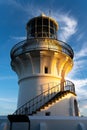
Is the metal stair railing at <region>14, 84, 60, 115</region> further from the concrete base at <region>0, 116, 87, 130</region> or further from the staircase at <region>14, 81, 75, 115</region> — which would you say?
the concrete base at <region>0, 116, 87, 130</region>

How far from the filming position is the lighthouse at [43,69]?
20.4 m

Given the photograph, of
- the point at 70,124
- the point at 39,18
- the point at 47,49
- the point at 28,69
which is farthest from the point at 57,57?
the point at 70,124

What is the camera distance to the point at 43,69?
2170cm

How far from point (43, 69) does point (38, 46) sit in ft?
7.35

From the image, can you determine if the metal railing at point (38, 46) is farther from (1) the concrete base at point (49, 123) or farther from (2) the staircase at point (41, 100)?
(1) the concrete base at point (49, 123)

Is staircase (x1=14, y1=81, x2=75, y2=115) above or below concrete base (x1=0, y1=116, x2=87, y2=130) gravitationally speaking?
above

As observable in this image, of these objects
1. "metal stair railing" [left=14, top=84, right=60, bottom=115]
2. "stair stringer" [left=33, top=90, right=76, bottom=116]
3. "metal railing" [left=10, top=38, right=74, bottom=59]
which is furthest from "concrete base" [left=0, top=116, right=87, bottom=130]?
"metal railing" [left=10, top=38, right=74, bottom=59]

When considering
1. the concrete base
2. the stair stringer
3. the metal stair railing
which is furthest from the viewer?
the metal stair railing

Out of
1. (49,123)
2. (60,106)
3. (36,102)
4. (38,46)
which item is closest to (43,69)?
(38,46)

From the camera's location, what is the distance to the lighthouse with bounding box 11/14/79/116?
20.4 m

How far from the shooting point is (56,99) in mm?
19594

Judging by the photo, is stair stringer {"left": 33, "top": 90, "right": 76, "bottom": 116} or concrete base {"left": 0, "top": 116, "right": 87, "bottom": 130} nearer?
concrete base {"left": 0, "top": 116, "right": 87, "bottom": 130}

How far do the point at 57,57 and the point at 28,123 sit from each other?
30.0ft

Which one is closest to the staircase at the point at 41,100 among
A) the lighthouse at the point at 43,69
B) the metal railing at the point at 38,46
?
the lighthouse at the point at 43,69
